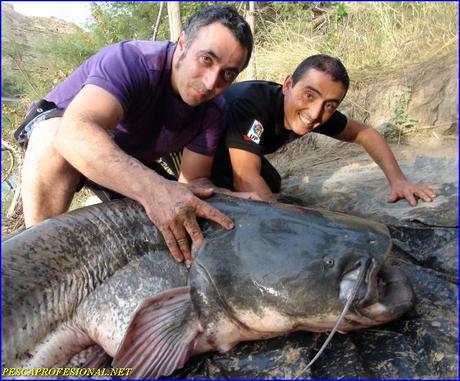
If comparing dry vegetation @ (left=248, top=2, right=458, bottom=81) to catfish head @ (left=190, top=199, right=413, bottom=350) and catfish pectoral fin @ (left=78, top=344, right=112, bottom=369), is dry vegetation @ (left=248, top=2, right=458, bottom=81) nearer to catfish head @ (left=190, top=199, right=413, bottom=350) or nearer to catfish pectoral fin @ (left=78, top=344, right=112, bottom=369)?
catfish head @ (left=190, top=199, right=413, bottom=350)

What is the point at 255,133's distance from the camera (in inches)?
102

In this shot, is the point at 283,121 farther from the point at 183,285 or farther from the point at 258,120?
the point at 183,285

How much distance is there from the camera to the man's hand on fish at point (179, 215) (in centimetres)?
157

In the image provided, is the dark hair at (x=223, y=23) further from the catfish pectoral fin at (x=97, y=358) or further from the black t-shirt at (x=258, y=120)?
the catfish pectoral fin at (x=97, y=358)

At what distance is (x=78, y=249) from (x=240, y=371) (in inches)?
30.0

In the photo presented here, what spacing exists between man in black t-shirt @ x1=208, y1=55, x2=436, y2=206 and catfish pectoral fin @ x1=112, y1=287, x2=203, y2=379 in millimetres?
1045

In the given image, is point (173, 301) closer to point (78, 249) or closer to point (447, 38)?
point (78, 249)

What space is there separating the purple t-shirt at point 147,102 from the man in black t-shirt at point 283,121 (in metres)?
0.17

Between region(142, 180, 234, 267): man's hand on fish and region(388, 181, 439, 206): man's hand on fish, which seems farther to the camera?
region(388, 181, 439, 206): man's hand on fish

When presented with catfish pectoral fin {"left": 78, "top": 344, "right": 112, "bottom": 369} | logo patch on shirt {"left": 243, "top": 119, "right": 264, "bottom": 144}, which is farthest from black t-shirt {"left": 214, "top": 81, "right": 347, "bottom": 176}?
catfish pectoral fin {"left": 78, "top": 344, "right": 112, "bottom": 369}

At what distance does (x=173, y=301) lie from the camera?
1465 millimetres

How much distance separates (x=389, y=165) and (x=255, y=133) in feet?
2.79

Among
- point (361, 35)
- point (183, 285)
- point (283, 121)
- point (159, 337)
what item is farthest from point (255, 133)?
point (361, 35)

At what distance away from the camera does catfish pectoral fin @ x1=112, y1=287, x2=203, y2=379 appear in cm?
138
